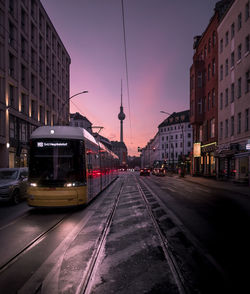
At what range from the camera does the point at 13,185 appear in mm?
11336

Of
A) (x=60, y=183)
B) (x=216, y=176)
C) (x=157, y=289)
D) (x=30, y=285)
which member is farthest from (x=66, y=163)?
(x=216, y=176)

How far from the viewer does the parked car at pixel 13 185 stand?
432 inches

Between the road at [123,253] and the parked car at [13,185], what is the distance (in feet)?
7.63

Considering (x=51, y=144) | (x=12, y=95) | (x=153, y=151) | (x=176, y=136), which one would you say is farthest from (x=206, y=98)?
(x=153, y=151)

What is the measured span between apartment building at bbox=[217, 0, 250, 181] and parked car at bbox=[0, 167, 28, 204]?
663 inches

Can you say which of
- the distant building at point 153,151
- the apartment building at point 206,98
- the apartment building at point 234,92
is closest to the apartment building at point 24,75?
the apartment building at point 234,92

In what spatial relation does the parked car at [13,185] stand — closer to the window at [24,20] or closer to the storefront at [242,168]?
the storefront at [242,168]

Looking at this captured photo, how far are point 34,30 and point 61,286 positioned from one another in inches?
1404

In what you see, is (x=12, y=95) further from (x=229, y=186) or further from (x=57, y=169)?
(x=229, y=186)

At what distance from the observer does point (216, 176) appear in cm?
3153

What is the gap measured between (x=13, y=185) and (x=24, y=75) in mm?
22621

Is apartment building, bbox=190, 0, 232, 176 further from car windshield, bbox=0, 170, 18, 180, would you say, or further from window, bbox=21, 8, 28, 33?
car windshield, bbox=0, 170, 18, 180

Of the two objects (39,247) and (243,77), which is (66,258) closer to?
(39,247)

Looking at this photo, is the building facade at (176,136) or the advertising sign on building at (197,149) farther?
the building facade at (176,136)
